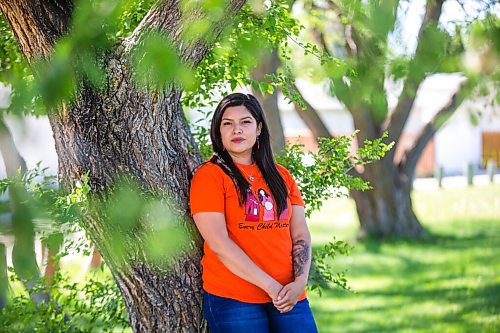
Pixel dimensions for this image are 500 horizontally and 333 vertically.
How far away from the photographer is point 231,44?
11.3 ft

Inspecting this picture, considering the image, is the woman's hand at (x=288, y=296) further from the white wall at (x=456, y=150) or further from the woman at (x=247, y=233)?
the white wall at (x=456, y=150)

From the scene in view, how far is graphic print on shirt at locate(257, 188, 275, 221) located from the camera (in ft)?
9.46

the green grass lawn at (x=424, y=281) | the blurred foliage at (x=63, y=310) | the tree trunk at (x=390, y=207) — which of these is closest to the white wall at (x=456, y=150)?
the green grass lawn at (x=424, y=281)

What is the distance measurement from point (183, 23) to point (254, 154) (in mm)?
1030

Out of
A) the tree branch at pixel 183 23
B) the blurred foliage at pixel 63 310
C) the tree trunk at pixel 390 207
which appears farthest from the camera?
the tree trunk at pixel 390 207

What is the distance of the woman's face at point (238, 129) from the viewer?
116 inches

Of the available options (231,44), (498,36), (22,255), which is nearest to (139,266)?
(231,44)

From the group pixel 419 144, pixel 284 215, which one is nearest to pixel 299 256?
pixel 284 215

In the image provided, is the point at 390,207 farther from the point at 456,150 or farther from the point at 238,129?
the point at 456,150

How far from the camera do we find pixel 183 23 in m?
2.10

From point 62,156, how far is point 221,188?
555mm

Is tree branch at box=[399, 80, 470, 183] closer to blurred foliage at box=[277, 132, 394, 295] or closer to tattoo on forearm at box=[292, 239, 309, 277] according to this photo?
blurred foliage at box=[277, 132, 394, 295]

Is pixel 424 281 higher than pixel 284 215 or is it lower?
lower

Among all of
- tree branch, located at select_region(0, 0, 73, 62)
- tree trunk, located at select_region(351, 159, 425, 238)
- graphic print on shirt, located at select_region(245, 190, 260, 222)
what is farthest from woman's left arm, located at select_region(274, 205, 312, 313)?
tree trunk, located at select_region(351, 159, 425, 238)
